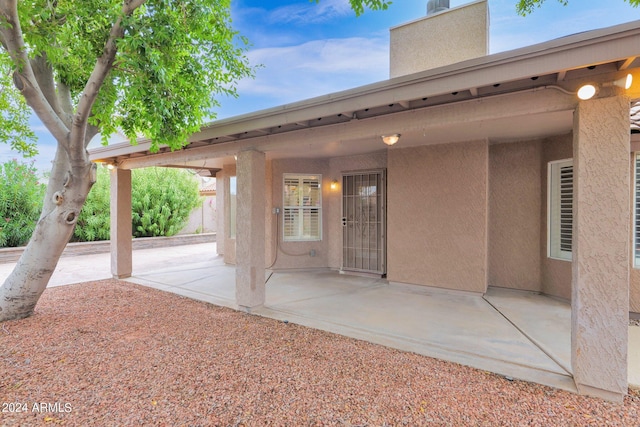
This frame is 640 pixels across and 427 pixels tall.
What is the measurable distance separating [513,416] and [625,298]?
151cm

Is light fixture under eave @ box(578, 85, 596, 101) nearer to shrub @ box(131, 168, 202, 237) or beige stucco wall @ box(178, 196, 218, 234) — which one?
shrub @ box(131, 168, 202, 237)

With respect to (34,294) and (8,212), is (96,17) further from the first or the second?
(8,212)

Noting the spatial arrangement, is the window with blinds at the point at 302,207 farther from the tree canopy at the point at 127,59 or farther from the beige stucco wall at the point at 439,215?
the tree canopy at the point at 127,59

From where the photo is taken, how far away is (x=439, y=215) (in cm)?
678

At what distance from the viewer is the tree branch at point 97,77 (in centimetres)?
409

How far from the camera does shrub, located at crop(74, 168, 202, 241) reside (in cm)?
1327

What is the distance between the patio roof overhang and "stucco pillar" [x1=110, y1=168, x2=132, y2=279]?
10.3 ft

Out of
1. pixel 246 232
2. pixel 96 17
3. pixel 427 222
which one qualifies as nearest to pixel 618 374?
pixel 427 222

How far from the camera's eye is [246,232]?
5.56 m

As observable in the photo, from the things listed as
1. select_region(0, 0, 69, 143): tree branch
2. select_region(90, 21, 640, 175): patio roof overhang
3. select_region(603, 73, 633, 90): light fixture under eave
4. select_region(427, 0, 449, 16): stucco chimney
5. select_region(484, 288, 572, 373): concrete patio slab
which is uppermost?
select_region(427, 0, 449, 16): stucco chimney

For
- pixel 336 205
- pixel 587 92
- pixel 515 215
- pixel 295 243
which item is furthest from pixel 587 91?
pixel 295 243

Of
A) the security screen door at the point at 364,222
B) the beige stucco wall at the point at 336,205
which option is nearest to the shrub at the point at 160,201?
the beige stucco wall at the point at 336,205

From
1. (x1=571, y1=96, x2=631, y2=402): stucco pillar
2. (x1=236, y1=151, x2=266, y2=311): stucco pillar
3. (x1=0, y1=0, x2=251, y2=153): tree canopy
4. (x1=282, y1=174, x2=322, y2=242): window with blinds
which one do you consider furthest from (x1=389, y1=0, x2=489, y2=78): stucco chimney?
(x1=571, y1=96, x2=631, y2=402): stucco pillar

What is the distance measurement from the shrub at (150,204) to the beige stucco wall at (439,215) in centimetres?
1227
